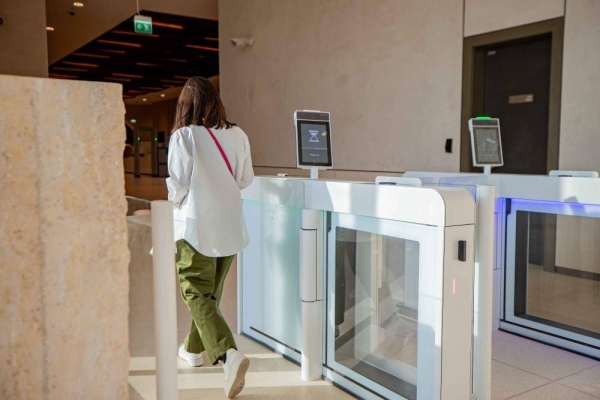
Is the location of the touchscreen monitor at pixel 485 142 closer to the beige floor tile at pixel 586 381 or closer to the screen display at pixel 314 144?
the screen display at pixel 314 144

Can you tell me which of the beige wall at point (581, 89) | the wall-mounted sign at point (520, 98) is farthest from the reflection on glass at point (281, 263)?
the wall-mounted sign at point (520, 98)

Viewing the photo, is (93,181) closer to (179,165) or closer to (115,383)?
(115,383)

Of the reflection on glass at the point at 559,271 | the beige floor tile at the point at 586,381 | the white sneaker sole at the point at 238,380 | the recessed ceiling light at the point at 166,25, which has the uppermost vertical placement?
the recessed ceiling light at the point at 166,25

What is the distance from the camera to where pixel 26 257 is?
3.75 feet

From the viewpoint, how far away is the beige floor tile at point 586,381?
2.58 m

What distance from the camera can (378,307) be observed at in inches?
93.4

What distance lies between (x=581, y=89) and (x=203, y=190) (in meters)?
3.59

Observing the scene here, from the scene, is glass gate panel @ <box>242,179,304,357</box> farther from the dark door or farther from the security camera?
the security camera

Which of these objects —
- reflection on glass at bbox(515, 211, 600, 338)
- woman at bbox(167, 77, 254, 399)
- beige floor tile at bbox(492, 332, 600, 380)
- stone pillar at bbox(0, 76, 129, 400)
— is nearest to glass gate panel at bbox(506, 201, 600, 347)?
reflection on glass at bbox(515, 211, 600, 338)

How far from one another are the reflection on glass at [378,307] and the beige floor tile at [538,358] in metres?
→ 0.96

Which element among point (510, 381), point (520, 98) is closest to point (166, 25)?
point (520, 98)

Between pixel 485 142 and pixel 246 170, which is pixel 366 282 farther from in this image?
pixel 485 142

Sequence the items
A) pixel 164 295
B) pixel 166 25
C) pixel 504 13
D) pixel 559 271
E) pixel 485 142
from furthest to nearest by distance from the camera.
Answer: pixel 166 25 < pixel 504 13 < pixel 485 142 < pixel 559 271 < pixel 164 295

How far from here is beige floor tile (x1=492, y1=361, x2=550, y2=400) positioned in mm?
2547
